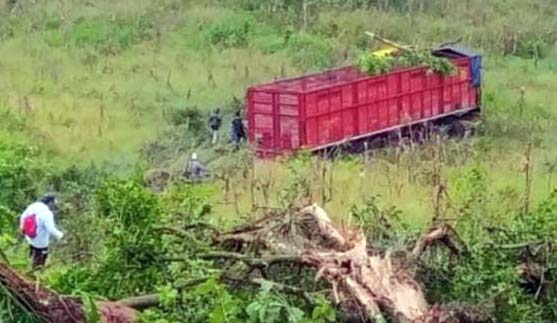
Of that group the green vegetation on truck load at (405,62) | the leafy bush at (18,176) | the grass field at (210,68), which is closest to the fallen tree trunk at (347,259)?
the grass field at (210,68)

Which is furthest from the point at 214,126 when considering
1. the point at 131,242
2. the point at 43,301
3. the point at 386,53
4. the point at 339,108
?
the point at 43,301

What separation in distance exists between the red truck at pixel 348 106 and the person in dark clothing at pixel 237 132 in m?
0.12

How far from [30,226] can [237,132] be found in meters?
7.65

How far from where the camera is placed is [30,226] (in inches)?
424

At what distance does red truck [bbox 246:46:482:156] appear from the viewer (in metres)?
17.8

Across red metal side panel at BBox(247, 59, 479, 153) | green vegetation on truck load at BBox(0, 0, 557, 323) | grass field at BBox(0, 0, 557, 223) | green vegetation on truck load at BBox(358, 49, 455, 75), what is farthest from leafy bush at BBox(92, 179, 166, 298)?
green vegetation on truck load at BBox(358, 49, 455, 75)

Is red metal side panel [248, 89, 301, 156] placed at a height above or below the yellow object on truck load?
below

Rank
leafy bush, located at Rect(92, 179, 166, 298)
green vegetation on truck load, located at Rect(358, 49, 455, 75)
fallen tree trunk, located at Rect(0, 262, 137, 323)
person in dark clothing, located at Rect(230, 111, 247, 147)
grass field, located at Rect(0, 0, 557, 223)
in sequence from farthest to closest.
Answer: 1. green vegetation on truck load, located at Rect(358, 49, 455, 75)
2. person in dark clothing, located at Rect(230, 111, 247, 147)
3. grass field, located at Rect(0, 0, 557, 223)
4. leafy bush, located at Rect(92, 179, 166, 298)
5. fallen tree trunk, located at Rect(0, 262, 137, 323)

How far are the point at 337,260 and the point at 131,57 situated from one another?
636 inches

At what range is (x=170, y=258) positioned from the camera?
7371mm

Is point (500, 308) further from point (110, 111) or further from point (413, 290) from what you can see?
point (110, 111)

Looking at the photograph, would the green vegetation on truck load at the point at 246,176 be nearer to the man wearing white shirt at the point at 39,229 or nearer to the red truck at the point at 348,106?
the man wearing white shirt at the point at 39,229

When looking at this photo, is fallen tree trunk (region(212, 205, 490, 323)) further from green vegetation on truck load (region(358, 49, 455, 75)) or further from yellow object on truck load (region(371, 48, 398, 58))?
yellow object on truck load (region(371, 48, 398, 58))

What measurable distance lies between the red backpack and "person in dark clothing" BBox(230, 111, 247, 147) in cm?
738
